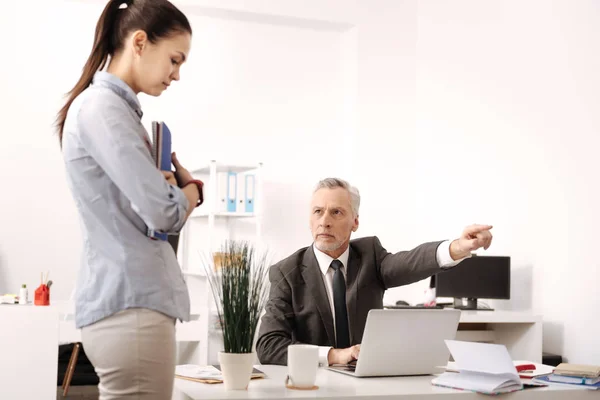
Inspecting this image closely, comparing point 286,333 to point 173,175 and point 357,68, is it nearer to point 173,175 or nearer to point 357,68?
point 173,175

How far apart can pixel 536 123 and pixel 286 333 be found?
291 centimetres

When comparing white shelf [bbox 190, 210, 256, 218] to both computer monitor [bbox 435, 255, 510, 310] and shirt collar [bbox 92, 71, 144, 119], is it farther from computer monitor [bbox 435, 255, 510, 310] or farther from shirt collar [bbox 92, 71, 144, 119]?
shirt collar [bbox 92, 71, 144, 119]

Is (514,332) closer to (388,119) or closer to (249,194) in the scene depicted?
(249,194)

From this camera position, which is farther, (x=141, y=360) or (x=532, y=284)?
(x=532, y=284)

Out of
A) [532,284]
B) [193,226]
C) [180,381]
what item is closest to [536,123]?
[532,284]

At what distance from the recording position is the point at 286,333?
262cm

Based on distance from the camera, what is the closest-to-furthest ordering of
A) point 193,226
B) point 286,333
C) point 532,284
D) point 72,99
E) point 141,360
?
point 141,360 < point 72,99 < point 286,333 < point 532,284 < point 193,226

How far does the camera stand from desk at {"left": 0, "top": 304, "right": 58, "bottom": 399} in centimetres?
371

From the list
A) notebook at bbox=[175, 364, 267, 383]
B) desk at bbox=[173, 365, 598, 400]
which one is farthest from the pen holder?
desk at bbox=[173, 365, 598, 400]

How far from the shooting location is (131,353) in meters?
1.39

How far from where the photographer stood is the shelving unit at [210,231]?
563 cm

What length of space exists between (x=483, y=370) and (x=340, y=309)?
85 centimetres

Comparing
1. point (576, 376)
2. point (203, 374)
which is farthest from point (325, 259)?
point (576, 376)

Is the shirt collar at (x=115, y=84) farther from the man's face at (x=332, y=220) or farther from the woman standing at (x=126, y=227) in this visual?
the man's face at (x=332, y=220)
